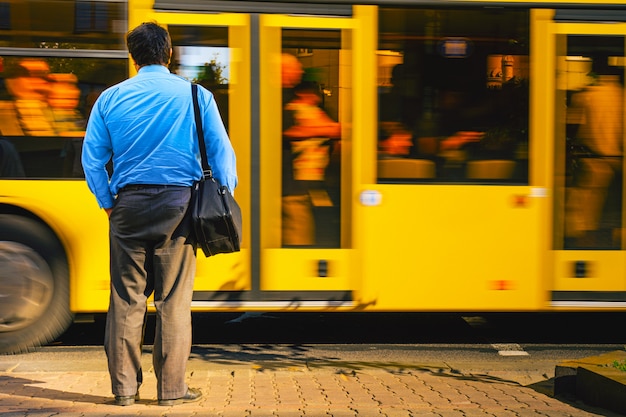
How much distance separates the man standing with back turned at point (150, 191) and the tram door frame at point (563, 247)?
3066mm

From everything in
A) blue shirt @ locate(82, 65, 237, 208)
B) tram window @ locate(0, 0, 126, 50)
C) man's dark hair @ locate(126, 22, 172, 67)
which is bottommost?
blue shirt @ locate(82, 65, 237, 208)

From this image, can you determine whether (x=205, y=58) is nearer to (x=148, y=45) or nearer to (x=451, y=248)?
(x=148, y=45)

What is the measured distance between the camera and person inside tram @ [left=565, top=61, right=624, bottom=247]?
7074 millimetres

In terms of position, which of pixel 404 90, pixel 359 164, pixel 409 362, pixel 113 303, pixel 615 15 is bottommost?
pixel 409 362

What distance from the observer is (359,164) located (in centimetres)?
693

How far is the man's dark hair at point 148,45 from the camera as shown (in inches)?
193

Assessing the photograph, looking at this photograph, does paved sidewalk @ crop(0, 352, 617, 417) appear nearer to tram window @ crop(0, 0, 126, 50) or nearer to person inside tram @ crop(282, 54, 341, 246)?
person inside tram @ crop(282, 54, 341, 246)

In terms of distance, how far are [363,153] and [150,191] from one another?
96.8 inches

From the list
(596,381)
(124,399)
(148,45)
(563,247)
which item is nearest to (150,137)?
(148,45)

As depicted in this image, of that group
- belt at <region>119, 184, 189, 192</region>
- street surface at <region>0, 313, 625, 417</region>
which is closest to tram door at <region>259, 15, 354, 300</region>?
street surface at <region>0, 313, 625, 417</region>

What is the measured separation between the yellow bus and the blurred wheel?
0.01 meters

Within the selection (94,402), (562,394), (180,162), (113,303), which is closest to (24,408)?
(94,402)

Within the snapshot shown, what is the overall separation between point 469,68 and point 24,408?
3.98 m

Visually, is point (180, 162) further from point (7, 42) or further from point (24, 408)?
point (7, 42)
